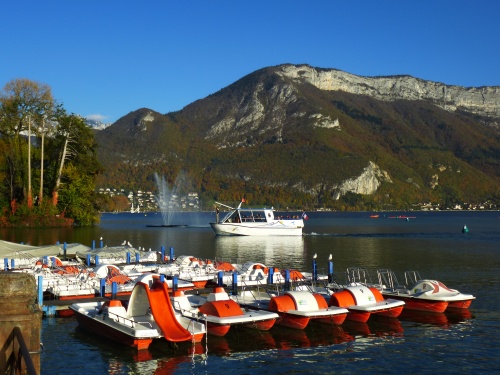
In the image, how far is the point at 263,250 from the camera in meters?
66.1

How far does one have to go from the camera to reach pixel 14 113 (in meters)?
88.7

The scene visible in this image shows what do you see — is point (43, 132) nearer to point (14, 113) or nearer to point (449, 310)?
point (14, 113)

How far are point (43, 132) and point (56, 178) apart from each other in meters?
6.99

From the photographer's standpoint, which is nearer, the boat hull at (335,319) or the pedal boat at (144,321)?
the pedal boat at (144,321)

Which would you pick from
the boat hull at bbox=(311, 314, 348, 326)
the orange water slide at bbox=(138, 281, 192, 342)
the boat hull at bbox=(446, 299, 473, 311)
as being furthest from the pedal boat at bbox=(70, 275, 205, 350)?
the boat hull at bbox=(446, 299, 473, 311)

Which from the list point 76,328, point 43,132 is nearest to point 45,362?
point 76,328

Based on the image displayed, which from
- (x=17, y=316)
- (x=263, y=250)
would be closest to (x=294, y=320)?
(x=17, y=316)

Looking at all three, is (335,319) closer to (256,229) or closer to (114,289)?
(114,289)

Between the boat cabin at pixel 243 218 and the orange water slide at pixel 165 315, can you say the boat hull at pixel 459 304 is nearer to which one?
the orange water slide at pixel 165 315

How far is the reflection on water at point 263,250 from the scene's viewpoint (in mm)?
54625

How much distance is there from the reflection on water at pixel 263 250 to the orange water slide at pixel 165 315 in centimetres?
2796

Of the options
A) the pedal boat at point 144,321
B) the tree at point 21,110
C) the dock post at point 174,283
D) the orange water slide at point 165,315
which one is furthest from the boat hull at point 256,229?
the orange water slide at point 165,315

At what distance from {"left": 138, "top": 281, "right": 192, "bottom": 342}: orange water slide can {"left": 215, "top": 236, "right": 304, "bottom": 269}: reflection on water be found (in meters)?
28.0

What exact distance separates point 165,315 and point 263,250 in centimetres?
4532
